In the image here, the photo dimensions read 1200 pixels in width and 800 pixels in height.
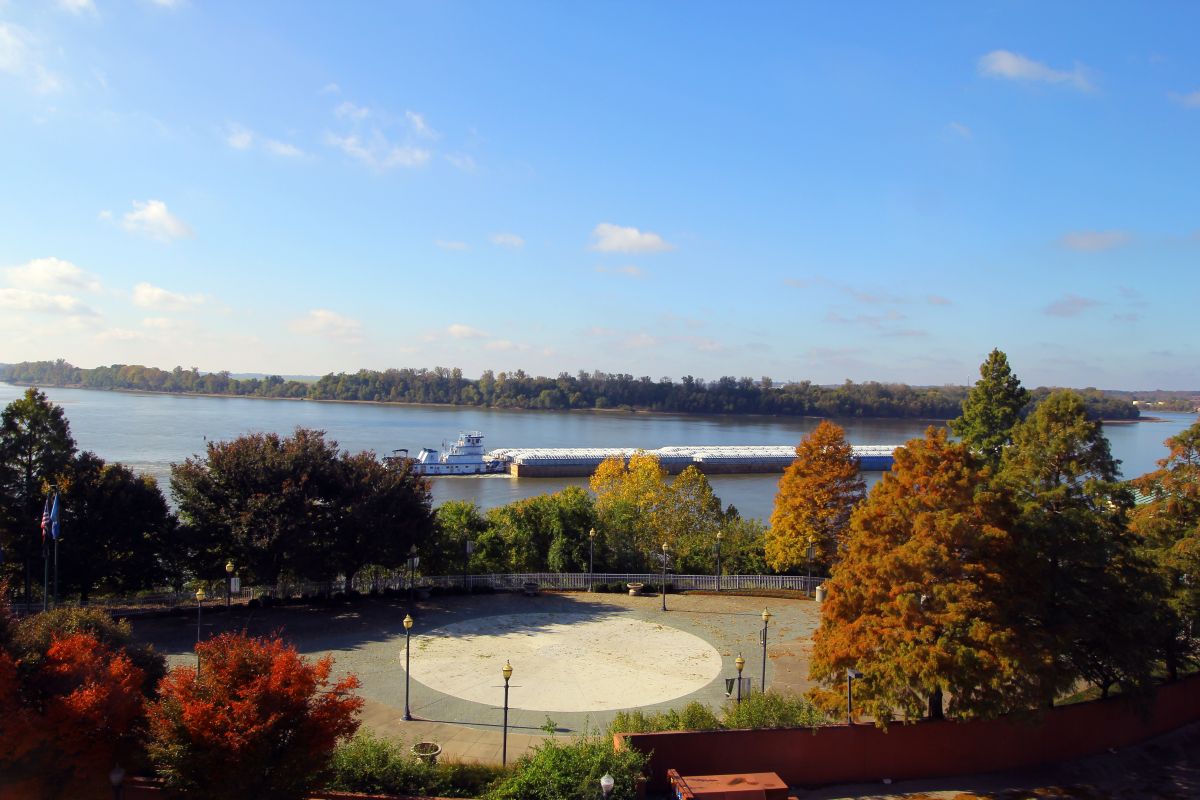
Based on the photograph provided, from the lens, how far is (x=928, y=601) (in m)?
14.6

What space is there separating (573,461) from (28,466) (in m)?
61.7

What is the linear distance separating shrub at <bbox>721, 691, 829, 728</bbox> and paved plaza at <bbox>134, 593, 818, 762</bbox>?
2.51 metres

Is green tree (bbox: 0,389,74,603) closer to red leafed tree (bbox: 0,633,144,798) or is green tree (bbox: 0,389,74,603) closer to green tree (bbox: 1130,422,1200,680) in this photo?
red leafed tree (bbox: 0,633,144,798)

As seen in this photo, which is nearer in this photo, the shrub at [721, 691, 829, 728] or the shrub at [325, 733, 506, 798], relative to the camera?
the shrub at [325, 733, 506, 798]

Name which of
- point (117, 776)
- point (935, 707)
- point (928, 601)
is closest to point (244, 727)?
point (117, 776)

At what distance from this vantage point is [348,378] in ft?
607

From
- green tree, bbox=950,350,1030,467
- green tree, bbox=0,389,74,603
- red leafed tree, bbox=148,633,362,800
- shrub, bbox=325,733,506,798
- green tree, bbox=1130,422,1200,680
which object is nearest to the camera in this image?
red leafed tree, bbox=148,633,362,800

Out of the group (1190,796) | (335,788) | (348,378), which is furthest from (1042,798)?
(348,378)

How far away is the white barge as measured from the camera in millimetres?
81688

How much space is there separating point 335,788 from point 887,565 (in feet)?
33.7

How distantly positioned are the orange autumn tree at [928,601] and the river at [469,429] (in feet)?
132

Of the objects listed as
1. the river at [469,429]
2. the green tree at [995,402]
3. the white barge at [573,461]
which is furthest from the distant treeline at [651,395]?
the green tree at [995,402]

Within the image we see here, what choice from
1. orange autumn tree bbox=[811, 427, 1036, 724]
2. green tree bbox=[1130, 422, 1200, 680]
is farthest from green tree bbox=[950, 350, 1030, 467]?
orange autumn tree bbox=[811, 427, 1036, 724]

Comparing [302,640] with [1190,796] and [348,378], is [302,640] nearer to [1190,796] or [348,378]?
[1190,796]
